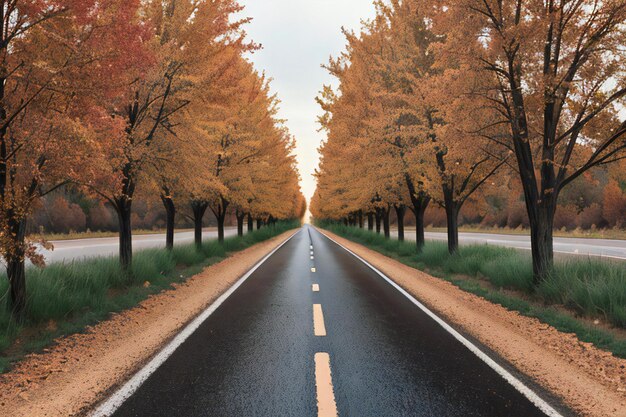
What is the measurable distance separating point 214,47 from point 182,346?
8.27 metres

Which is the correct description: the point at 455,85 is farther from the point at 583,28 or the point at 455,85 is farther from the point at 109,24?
the point at 109,24

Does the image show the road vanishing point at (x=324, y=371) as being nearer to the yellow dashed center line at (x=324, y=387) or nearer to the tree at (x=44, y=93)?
the yellow dashed center line at (x=324, y=387)

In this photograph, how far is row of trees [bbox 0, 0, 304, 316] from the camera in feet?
17.7

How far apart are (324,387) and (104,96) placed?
18.7 ft

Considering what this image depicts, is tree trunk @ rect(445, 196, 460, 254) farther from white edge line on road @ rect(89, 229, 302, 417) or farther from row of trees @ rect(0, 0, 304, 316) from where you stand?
white edge line on road @ rect(89, 229, 302, 417)

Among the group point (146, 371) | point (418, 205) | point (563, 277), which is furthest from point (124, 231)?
point (418, 205)

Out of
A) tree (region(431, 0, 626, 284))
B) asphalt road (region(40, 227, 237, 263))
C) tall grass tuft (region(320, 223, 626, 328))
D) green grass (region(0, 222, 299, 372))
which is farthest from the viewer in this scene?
asphalt road (region(40, 227, 237, 263))

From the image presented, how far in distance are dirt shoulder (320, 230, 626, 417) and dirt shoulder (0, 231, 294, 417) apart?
4744 millimetres

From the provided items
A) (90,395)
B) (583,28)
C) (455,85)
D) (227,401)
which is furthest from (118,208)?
(583,28)

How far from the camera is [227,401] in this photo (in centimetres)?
366

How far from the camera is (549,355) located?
503 centimetres

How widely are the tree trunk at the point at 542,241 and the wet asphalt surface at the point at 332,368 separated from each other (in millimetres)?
3457

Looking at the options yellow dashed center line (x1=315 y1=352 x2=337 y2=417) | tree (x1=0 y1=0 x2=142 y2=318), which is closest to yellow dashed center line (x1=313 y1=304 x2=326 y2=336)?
yellow dashed center line (x1=315 y1=352 x2=337 y2=417)

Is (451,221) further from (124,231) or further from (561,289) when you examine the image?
(124,231)
